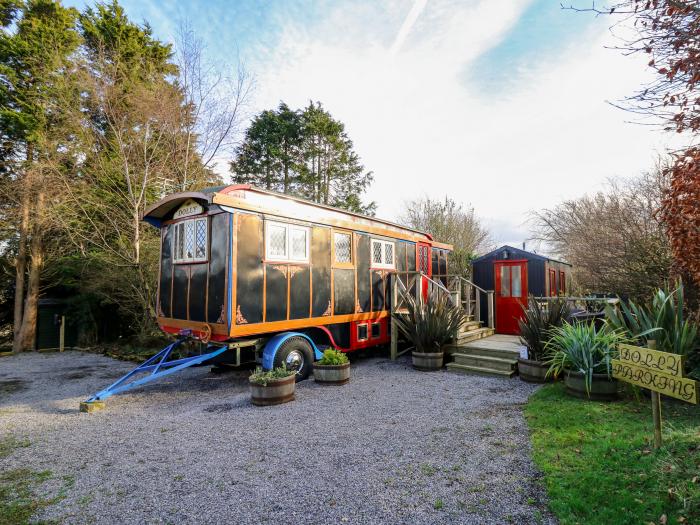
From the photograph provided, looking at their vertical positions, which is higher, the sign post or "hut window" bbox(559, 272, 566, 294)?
"hut window" bbox(559, 272, 566, 294)

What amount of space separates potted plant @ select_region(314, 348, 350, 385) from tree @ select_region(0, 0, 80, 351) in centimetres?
965

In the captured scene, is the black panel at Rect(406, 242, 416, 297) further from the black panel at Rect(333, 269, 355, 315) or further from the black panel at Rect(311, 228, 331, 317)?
the black panel at Rect(311, 228, 331, 317)

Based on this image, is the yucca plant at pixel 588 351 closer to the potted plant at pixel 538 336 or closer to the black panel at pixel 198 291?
the potted plant at pixel 538 336

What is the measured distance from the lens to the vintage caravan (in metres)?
5.71

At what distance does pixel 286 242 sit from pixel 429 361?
12.1 ft

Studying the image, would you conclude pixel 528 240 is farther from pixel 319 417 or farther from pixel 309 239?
pixel 319 417

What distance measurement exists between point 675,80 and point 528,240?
2570 cm

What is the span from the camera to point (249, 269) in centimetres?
584

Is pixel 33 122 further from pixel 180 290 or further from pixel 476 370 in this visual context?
pixel 476 370

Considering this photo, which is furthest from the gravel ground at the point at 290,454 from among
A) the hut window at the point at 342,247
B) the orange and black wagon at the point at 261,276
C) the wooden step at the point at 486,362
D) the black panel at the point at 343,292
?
the hut window at the point at 342,247

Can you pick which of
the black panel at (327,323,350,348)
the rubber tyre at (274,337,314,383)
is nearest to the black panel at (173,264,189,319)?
the rubber tyre at (274,337,314,383)

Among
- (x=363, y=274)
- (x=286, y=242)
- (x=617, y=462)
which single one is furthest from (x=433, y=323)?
(x=617, y=462)

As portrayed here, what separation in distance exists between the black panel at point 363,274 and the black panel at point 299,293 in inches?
64.0

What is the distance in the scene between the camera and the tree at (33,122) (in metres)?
11.0
